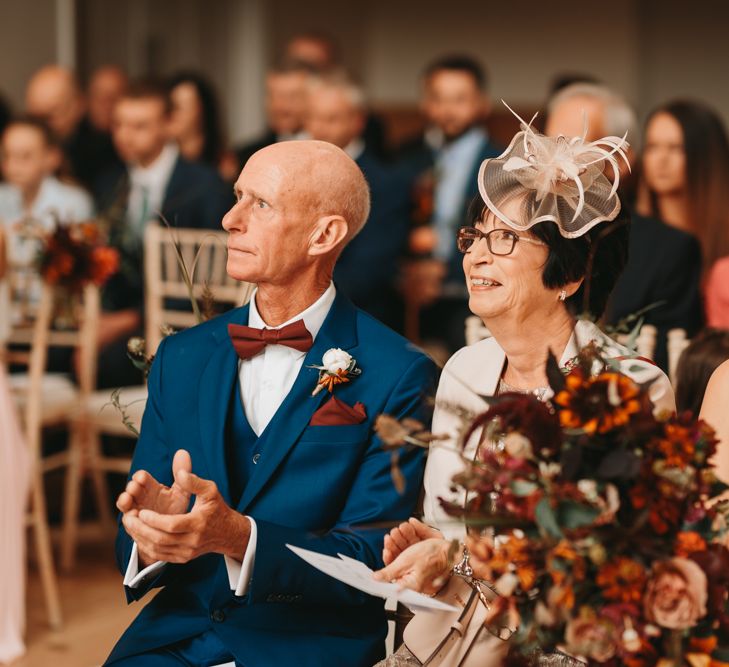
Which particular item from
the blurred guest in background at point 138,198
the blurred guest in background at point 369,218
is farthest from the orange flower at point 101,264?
the blurred guest in background at point 369,218

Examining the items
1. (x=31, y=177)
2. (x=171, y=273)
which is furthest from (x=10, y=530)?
(x=31, y=177)

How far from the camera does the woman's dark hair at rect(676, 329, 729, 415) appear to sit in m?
2.61

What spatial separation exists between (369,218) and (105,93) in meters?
2.69

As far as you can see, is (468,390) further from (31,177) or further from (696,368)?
(31,177)

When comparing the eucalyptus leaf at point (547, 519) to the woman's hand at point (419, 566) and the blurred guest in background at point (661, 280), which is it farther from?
the blurred guest in background at point (661, 280)

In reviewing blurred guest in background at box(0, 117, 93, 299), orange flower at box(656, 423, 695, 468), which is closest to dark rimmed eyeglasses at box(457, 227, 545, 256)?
orange flower at box(656, 423, 695, 468)

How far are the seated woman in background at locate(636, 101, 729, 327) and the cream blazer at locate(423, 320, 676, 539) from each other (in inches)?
81.7

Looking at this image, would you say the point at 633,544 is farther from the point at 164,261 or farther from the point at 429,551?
the point at 164,261

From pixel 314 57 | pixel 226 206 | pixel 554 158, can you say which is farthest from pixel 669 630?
pixel 314 57

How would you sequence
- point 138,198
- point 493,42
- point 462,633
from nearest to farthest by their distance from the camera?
point 462,633 → point 138,198 → point 493,42

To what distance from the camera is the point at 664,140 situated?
4152mm

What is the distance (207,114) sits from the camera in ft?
22.3

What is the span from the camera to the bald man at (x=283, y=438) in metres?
2.13

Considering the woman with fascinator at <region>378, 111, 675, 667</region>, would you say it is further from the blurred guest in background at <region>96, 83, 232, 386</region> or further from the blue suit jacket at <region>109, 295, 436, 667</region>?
the blurred guest in background at <region>96, 83, 232, 386</region>
